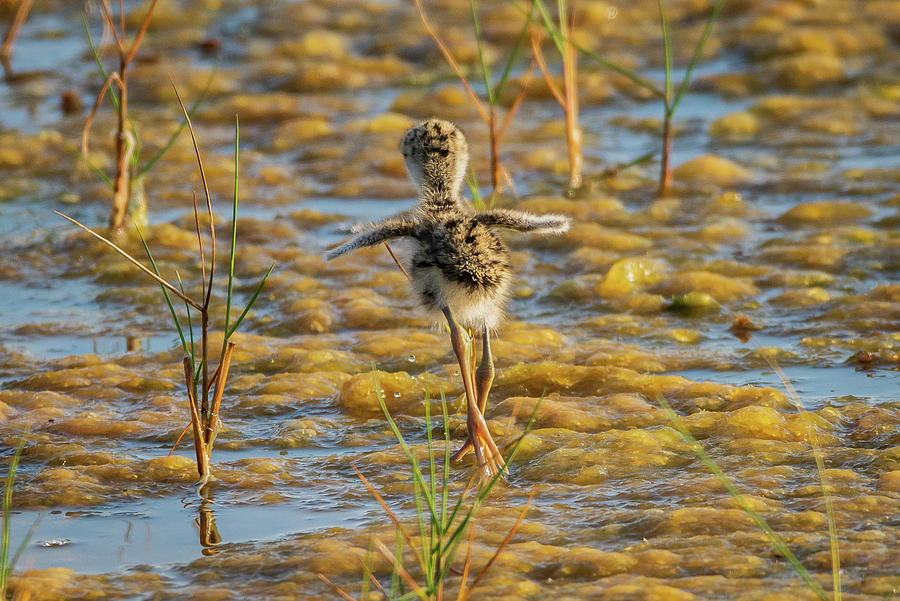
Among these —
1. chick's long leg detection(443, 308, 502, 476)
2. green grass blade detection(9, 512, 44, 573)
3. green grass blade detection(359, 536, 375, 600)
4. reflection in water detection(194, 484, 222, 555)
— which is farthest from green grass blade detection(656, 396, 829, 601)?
green grass blade detection(9, 512, 44, 573)

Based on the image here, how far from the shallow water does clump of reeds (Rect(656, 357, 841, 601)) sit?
0.11ft

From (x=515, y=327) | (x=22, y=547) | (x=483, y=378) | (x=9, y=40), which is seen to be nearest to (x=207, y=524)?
(x=22, y=547)

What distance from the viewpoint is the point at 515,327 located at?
4969mm

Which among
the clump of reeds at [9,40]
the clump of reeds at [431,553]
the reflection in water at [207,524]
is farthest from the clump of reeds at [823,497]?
the clump of reeds at [9,40]

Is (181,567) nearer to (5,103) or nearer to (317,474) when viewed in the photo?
(317,474)

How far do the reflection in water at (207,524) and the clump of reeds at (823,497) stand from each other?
1247mm

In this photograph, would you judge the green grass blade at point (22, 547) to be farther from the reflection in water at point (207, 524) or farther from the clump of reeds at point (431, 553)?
the clump of reeds at point (431, 553)

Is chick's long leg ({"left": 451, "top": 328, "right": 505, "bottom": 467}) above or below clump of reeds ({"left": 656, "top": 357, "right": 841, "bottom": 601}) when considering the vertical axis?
above

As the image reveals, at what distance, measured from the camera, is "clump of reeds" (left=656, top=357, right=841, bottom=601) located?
8.66ft

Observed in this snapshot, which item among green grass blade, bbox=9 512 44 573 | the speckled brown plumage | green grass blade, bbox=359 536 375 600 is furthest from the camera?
the speckled brown plumage

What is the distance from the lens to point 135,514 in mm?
3465

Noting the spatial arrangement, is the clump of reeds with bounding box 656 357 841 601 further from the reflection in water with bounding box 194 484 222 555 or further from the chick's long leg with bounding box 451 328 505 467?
the reflection in water with bounding box 194 484 222 555

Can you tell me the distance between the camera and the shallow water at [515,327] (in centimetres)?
320

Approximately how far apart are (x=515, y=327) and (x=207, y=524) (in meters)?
1.90
